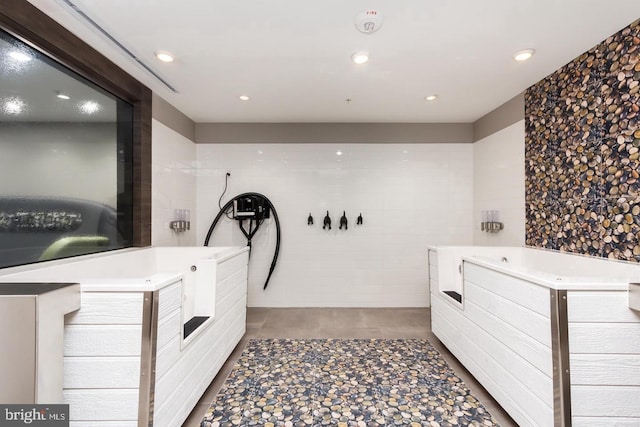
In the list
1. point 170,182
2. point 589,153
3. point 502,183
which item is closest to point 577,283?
point 589,153

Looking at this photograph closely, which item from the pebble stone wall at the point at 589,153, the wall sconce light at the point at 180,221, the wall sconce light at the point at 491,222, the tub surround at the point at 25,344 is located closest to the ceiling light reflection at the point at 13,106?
the tub surround at the point at 25,344

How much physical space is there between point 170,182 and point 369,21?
8.11 ft

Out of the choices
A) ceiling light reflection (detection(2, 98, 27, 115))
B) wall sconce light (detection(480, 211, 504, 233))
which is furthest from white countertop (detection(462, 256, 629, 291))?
ceiling light reflection (detection(2, 98, 27, 115))

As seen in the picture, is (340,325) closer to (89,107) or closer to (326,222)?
(326,222)

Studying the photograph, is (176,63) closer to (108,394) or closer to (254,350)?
(108,394)

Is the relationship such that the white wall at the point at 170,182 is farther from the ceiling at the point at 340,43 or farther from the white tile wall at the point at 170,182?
the ceiling at the point at 340,43

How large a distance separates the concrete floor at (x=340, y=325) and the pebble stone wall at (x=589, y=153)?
1315mm

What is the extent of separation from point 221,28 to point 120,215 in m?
1.73

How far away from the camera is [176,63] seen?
2.17 metres

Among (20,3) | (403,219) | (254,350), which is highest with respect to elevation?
(20,3)

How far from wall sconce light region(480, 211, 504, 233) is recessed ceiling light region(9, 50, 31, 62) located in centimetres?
404

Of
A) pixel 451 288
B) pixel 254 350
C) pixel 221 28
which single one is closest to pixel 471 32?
pixel 221 28

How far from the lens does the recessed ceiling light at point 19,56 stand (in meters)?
1.53

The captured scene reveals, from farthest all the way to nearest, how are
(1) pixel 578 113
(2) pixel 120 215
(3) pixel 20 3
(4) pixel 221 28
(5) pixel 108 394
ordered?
1. (2) pixel 120 215
2. (1) pixel 578 113
3. (4) pixel 221 28
4. (3) pixel 20 3
5. (5) pixel 108 394
